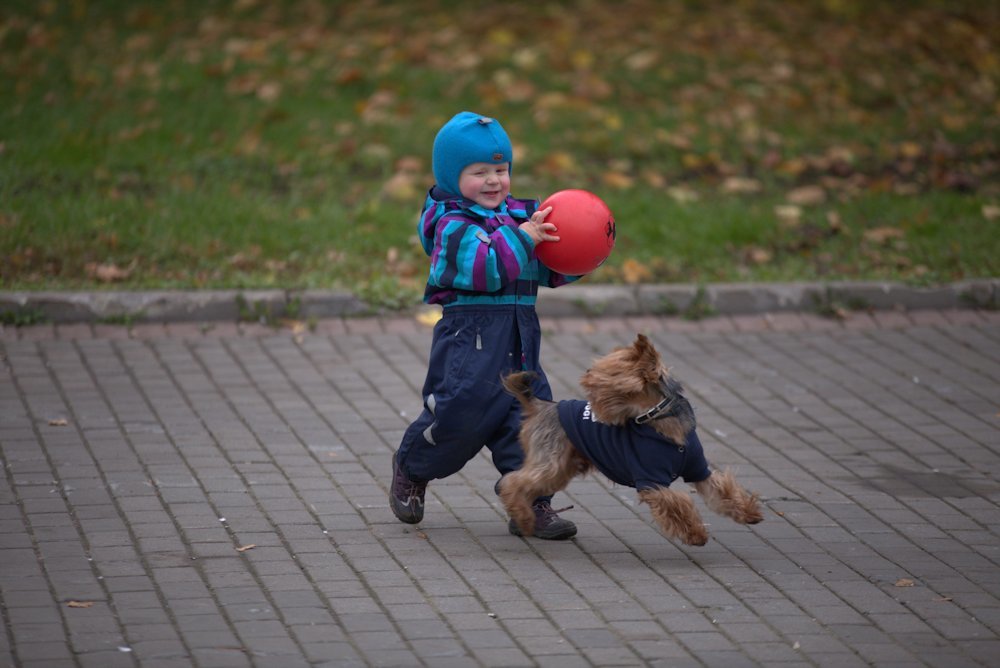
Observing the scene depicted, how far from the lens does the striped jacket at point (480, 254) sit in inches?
192

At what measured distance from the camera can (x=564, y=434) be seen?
5.05 meters

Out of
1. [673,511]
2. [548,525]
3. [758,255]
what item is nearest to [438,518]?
[548,525]

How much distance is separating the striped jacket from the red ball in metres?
0.09

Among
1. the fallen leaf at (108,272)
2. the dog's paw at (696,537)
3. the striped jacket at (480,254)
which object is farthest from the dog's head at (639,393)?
the fallen leaf at (108,272)

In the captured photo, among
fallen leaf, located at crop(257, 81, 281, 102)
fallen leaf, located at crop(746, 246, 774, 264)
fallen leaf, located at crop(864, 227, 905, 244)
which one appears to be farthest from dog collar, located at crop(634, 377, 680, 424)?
fallen leaf, located at crop(257, 81, 281, 102)

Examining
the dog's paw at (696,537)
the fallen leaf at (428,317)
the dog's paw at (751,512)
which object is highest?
the dog's paw at (751,512)

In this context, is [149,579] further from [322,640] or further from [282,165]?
[282,165]

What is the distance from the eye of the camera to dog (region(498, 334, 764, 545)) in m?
4.84

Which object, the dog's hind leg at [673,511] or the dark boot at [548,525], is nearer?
the dog's hind leg at [673,511]

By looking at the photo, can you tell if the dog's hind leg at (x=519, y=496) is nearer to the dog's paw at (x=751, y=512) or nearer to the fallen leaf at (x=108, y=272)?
the dog's paw at (x=751, y=512)

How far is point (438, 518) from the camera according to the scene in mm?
5496

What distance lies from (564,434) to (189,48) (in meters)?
8.84

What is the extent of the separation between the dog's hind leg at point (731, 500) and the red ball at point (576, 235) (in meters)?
0.92

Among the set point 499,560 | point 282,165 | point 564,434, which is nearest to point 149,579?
point 499,560
